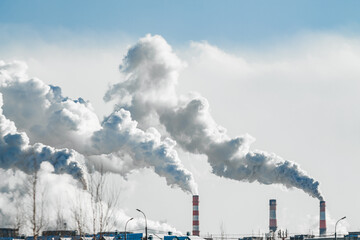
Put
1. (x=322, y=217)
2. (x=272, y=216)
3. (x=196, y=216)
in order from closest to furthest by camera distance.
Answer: (x=196, y=216) < (x=322, y=217) < (x=272, y=216)

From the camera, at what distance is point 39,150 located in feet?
380

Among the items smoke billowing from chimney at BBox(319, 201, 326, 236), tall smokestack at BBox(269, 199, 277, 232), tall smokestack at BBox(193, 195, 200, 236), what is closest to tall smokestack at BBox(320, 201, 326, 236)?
smoke billowing from chimney at BBox(319, 201, 326, 236)

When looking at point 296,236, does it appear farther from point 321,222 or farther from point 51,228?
point 51,228

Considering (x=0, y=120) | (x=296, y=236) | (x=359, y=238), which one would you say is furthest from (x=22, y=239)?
(x=359, y=238)

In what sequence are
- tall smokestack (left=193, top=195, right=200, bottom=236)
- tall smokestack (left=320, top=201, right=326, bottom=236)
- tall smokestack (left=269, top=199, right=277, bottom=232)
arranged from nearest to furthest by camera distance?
tall smokestack (left=193, top=195, right=200, bottom=236) < tall smokestack (left=320, top=201, right=326, bottom=236) < tall smokestack (left=269, top=199, right=277, bottom=232)

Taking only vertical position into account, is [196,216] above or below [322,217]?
above

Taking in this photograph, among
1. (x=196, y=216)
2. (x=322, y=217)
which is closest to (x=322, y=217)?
(x=322, y=217)

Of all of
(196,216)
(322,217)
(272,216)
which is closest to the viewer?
(196,216)

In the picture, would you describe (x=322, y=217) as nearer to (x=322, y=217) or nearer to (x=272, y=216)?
(x=322, y=217)

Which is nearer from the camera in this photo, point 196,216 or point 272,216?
point 196,216

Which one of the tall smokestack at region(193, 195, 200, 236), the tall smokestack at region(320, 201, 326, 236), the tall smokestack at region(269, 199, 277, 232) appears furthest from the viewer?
the tall smokestack at region(269, 199, 277, 232)

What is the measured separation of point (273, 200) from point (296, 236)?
32.2 metres

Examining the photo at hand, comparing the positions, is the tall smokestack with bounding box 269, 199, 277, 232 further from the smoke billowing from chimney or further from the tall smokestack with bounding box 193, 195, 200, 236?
the tall smokestack with bounding box 193, 195, 200, 236

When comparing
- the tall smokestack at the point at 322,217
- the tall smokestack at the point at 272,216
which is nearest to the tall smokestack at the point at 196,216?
the tall smokestack at the point at 272,216
